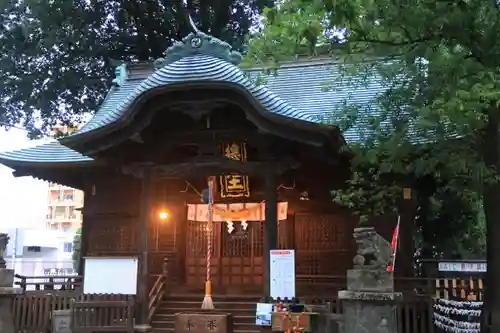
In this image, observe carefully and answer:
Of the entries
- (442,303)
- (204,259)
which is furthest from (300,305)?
(204,259)

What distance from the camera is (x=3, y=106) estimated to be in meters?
23.1

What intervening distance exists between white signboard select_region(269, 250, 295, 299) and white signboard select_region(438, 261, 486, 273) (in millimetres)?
3021

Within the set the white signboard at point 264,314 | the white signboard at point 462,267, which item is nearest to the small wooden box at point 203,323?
the white signboard at point 264,314

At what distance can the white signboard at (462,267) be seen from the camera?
10867 millimetres

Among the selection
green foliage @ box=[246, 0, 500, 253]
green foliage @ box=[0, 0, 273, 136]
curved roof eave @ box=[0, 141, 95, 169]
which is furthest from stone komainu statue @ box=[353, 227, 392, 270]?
green foliage @ box=[0, 0, 273, 136]

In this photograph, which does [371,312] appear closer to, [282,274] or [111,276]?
[282,274]

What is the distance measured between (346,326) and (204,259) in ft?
21.0

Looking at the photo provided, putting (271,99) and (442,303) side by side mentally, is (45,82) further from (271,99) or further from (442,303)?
(442,303)

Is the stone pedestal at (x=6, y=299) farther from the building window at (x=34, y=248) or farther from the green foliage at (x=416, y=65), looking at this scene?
the building window at (x=34, y=248)

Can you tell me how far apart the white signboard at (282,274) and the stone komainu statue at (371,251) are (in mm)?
1901

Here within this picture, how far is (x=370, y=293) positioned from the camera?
8.69 m

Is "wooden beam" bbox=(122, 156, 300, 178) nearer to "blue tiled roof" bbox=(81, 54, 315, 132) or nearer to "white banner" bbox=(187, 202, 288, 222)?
"blue tiled roof" bbox=(81, 54, 315, 132)

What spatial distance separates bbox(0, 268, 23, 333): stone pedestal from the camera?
1039cm

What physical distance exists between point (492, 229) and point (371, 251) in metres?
1.99
